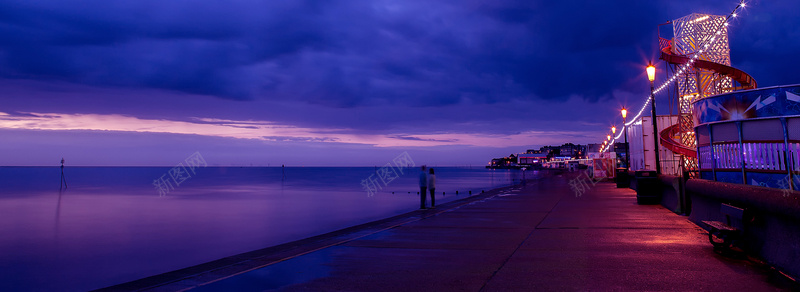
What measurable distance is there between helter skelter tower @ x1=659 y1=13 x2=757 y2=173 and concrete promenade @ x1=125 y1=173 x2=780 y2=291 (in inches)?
759

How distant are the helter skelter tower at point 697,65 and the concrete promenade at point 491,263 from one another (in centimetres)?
1929

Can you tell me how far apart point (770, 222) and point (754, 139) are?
2944 mm

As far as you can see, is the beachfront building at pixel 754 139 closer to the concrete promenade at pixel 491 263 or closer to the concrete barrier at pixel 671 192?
the concrete promenade at pixel 491 263

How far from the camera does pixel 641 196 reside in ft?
56.4

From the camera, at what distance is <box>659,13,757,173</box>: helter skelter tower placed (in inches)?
1075

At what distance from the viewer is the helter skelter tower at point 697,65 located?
89.6ft

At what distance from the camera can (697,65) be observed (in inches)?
1054

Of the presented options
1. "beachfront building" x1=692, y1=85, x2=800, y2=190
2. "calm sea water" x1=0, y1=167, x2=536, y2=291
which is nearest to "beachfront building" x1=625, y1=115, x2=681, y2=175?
"calm sea water" x1=0, y1=167, x2=536, y2=291

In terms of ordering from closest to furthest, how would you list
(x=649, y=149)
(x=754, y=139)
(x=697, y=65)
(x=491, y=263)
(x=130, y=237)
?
(x=491, y=263) → (x=754, y=139) → (x=130, y=237) → (x=697, y=65) → (x=649, y=149)

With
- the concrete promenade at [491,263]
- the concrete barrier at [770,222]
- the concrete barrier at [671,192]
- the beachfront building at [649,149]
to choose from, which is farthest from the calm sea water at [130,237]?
the beachfront building at [649,149]

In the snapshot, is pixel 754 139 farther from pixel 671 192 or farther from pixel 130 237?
pixel 130 237

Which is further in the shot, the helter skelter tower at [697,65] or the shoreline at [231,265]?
the helter skelter tower at [697,65]

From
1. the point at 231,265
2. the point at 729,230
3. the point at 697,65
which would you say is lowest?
the point at 231,265

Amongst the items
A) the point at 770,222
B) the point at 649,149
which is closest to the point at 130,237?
the point at 770,222
